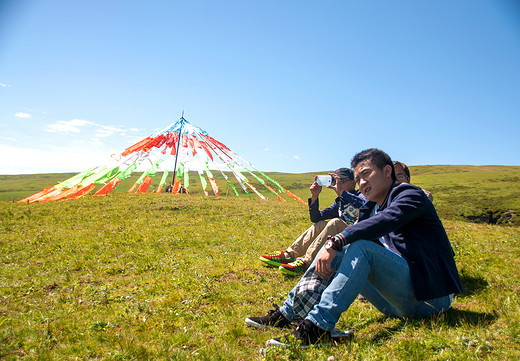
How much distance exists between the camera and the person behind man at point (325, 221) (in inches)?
230

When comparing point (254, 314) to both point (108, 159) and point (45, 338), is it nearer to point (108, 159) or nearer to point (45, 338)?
point (45, 338)

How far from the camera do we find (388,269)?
11.0 feet

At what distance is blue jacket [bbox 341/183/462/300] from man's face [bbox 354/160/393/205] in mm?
458

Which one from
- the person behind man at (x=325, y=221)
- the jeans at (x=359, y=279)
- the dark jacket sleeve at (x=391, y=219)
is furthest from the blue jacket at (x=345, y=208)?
the jeans at (x=359, y=279)

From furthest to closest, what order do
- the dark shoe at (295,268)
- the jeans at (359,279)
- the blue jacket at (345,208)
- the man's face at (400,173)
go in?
the dark shoe at (295,268) < the man's face at (400,173) < the blue jacket at (345,208) < the jeans at (359,279)

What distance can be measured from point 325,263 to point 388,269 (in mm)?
693

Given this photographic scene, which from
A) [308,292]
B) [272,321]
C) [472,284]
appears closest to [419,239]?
[308,292]

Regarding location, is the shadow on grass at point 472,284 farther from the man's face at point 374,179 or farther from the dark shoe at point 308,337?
the dark shoe at point 308,337

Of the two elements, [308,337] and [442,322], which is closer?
[308,337]

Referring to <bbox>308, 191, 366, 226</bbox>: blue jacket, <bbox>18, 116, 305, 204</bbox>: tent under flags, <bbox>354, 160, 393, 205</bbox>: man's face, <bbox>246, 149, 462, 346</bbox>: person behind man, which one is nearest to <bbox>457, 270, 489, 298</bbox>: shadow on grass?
<bbox>246, 149, 462, 346</bbox>: person behind man

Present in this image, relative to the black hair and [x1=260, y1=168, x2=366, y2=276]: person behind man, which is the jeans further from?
[x1=260, y1=168, x2=366, y2=276]: person behind man

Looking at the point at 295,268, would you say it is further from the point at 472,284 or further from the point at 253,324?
the point at 472,284

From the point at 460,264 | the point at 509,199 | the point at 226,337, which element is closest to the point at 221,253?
the point at 226,337

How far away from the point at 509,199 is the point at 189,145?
4413 cm
